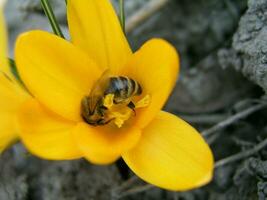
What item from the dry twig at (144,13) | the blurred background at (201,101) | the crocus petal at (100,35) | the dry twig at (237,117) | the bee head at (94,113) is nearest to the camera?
the bee head at (94,113)

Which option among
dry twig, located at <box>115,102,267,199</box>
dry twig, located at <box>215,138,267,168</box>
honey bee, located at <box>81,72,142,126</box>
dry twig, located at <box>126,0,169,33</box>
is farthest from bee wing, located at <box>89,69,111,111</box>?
dry twig, located at <box>126,0,169,33</box>

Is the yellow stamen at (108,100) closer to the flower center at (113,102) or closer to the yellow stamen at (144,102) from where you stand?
the flower center at (113,102)

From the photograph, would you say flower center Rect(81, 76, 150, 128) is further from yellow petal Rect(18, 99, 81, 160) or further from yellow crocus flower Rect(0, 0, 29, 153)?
yellow crocus flower Rect(0, 0, 29, 153)

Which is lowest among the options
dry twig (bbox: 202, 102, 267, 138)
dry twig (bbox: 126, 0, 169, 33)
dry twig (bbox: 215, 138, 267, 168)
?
dry twig (bbox: 215, 138, 267, 168)

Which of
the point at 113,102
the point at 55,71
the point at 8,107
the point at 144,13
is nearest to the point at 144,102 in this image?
the point at 113,102

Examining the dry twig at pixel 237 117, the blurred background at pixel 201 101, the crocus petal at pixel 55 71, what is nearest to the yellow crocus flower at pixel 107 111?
the crocus petal at pixel 55 71

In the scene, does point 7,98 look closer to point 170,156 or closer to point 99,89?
point 99,89
